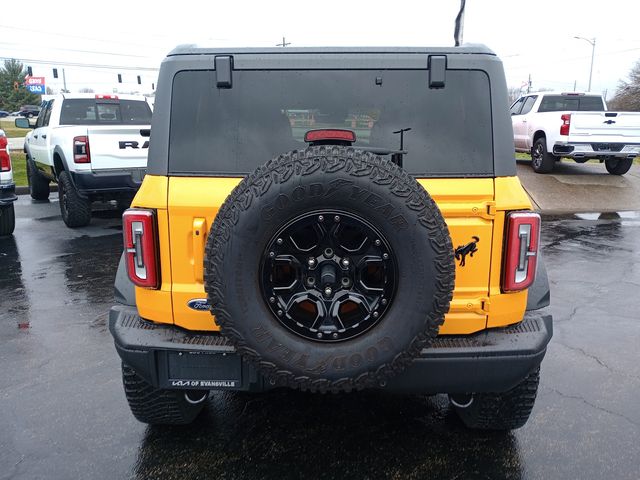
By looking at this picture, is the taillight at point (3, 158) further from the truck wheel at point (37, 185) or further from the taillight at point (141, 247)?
the taillight at point (141, 247)

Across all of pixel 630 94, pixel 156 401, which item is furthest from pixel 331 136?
pixel 630 94

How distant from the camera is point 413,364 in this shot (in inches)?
96.5

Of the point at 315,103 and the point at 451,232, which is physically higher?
the point at 315,103

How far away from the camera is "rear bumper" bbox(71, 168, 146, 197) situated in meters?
7.86

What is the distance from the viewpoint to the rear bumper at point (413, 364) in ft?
8.10

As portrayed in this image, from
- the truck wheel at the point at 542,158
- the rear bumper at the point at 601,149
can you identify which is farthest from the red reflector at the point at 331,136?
the truck wheel at the point at 542,158

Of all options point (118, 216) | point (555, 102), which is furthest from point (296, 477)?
point (555, 102)

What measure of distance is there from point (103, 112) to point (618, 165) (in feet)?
37.9

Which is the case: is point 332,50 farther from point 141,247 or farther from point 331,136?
point 141,247

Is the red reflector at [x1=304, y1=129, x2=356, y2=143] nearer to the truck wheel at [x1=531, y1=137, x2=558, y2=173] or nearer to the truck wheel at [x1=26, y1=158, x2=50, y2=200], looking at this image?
the truck wheel at [x1=26, y1=158, x2=50, y2=200]

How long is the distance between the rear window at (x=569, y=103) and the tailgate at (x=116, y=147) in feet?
31.5

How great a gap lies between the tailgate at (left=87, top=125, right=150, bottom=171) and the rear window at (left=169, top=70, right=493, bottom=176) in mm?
5427

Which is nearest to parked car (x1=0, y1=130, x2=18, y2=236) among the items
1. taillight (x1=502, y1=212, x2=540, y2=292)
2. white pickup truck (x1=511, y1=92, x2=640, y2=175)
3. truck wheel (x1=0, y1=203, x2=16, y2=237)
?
truck wheel (x1=0, y1=203, x2=16, y2=237)

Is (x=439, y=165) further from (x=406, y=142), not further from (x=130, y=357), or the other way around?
(x=130, y=357)
